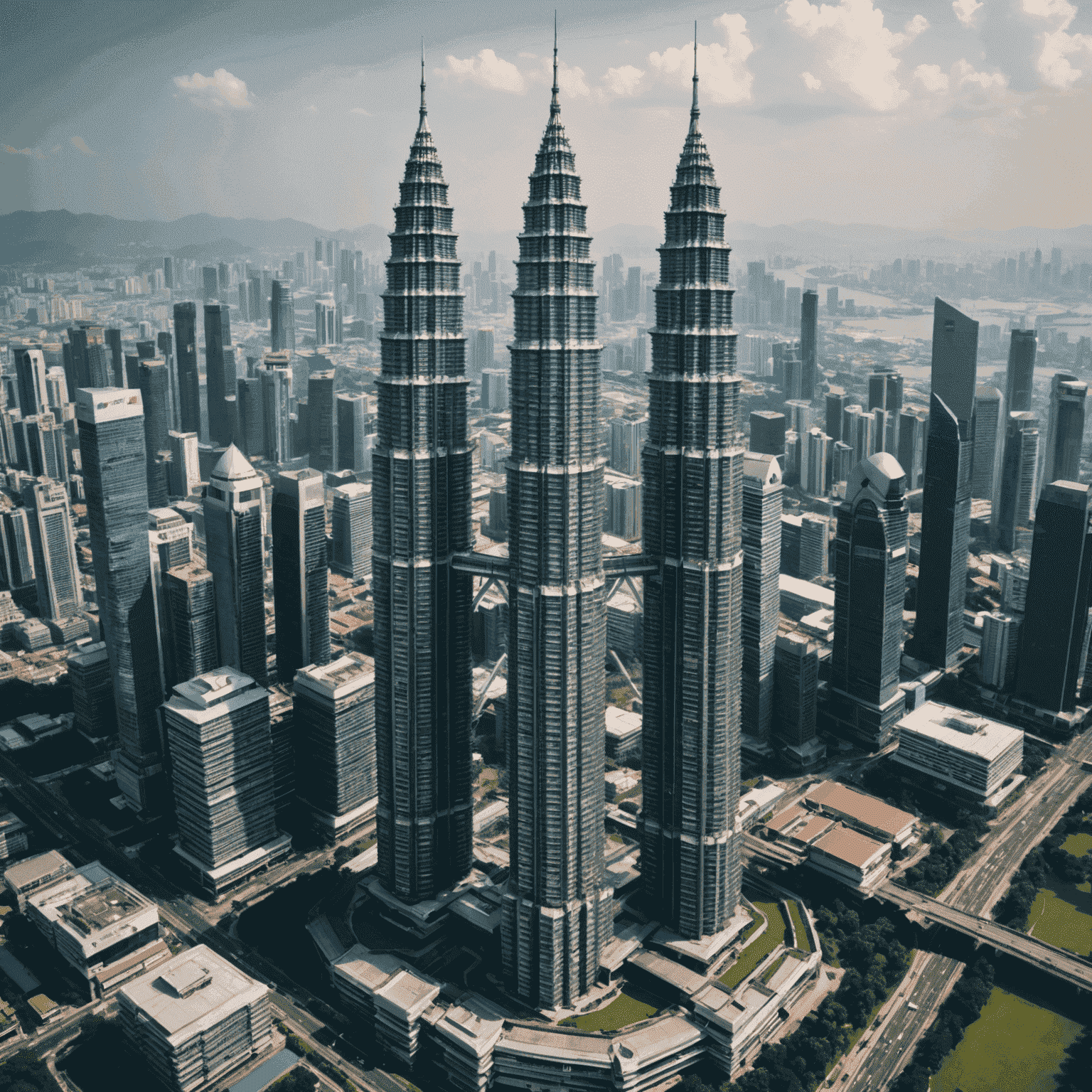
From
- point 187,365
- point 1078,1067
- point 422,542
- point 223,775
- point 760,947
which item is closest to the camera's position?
point 1078,1067

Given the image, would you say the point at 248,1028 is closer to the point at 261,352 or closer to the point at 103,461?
the point at 103,461

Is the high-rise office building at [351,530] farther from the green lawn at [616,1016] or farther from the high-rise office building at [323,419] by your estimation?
the green lawn at [616,1016]

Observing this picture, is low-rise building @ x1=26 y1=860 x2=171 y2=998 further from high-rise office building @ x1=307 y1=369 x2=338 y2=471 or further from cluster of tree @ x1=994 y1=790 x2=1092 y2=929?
high-rise office building @ x1=307 y1=369 x2=338 y2=471

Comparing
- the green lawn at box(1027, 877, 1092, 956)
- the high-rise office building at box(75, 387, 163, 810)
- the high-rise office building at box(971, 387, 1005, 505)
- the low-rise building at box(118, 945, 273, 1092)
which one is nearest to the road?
the green lawn at box(1027, 877, 1092, 956)

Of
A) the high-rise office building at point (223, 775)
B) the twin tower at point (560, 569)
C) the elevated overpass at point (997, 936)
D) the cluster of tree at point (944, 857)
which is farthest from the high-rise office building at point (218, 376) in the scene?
the elevated overpass at point (997, 936)

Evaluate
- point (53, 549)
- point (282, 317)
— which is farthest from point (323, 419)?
point (53, 549)

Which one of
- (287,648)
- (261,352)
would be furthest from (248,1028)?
(261,352)

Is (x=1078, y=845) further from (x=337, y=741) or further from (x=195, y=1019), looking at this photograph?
(x=195, y=1019)
